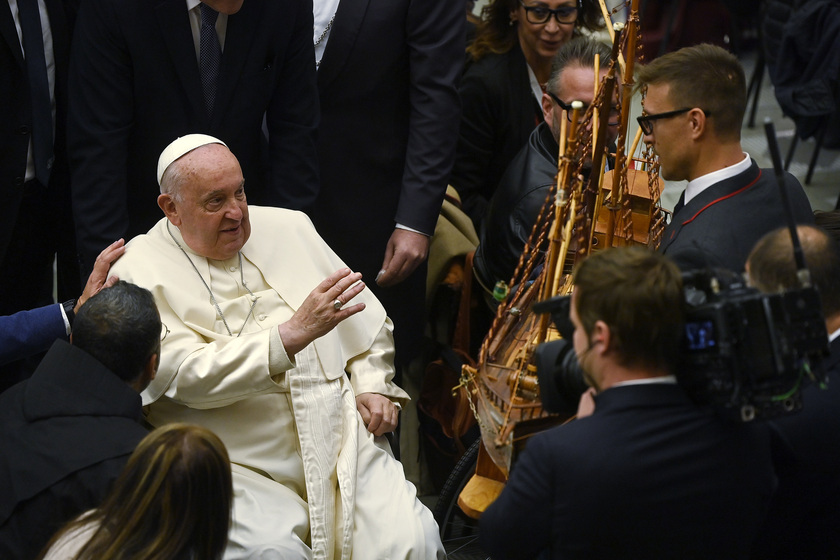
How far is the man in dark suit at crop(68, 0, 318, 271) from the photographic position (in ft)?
11.5

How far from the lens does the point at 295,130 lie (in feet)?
12.7

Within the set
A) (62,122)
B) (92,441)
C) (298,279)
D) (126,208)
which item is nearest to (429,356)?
(298,279)

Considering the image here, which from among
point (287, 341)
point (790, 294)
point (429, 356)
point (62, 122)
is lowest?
point (429, 356)

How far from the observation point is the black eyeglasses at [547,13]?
173 inches

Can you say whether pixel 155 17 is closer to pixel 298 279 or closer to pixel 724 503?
pixel 298 279

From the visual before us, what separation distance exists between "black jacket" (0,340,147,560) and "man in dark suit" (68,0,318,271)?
46.6 inches

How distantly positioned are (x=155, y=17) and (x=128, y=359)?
1.44 meters

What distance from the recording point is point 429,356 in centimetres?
431

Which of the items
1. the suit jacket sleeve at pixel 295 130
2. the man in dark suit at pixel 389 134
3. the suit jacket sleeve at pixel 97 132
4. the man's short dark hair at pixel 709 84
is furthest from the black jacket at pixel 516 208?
the suit jacket sleeve at pixel 97 132

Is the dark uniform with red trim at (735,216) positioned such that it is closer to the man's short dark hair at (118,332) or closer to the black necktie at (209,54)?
the man's short dark hair at (118,332)

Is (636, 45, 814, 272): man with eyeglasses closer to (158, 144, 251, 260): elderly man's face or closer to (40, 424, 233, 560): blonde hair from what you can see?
(158, 144, 251, 260): elderly man's face

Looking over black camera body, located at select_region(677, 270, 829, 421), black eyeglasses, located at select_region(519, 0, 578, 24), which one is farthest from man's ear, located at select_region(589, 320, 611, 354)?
black eyeglasses, located at select_region(519, 0, 578, 24)

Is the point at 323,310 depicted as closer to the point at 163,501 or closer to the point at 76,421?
the point at 76,421

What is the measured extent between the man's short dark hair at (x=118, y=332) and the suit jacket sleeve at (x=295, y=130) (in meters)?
1.35
